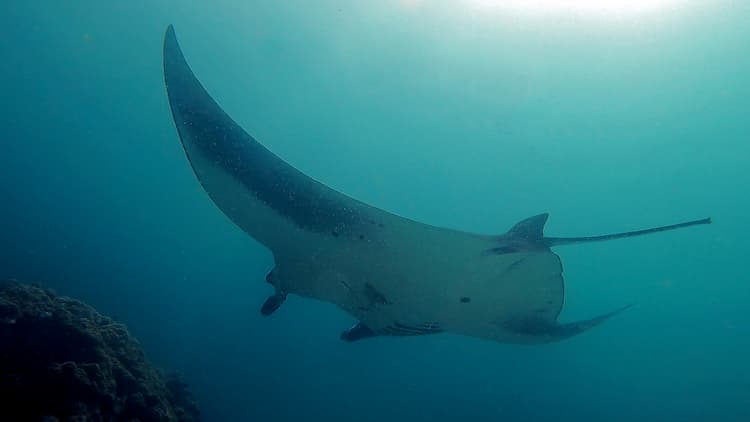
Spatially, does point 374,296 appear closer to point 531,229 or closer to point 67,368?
point 531,229

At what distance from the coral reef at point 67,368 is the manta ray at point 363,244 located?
212 centimetres

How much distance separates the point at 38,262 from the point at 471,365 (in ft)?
86.0

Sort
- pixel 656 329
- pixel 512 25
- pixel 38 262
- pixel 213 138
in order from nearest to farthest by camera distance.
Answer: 1. pixel 213 138
2. pixel 512 25
3. pixel 38 262
4. pixel 656 329

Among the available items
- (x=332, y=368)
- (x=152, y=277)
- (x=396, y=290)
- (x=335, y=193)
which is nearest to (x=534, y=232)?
(x=396, y=290)

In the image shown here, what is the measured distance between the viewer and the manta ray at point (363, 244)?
11.9ft

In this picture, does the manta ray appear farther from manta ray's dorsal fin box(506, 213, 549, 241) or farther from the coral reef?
the coral reef

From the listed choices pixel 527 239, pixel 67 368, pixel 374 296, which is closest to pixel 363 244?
pixel 374 296

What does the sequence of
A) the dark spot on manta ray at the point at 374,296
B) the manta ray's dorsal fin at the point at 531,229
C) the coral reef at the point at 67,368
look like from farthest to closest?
the dark spot on manta ray at the point at 374,296 → the coral reef at the point at 67,368 → the manta ray's dorsal fin at the point at 531,229

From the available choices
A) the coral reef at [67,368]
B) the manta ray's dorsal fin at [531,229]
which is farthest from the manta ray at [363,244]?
the coral reef at [67,368]

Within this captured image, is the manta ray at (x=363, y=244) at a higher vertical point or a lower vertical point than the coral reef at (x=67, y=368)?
higher

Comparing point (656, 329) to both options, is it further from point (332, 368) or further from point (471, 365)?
point (332, 368)

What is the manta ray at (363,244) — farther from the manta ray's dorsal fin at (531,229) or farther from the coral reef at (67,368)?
the coral reef at (67,368)

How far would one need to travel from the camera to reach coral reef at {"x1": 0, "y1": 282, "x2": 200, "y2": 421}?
397cm

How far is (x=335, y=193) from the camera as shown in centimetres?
362
